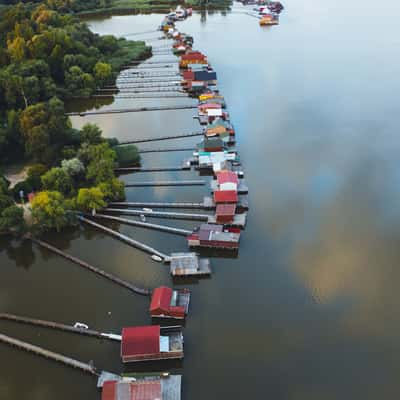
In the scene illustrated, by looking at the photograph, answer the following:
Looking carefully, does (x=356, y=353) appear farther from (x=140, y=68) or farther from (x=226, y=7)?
(x=226, y=7)

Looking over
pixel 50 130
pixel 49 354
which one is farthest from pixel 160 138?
pixel 49 354

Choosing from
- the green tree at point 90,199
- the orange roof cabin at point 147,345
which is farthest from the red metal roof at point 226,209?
the orange roof cabin at point 147,345

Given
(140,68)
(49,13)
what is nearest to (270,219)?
(140,68)

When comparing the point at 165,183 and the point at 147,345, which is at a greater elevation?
the point at 165,183

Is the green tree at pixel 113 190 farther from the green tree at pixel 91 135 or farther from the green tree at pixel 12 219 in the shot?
the green tree at pixel 91 135

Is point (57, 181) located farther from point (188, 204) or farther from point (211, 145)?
point (211, 145)

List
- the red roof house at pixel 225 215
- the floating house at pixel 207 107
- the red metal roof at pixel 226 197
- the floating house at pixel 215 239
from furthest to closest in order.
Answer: the floating house at pixel 207 107 < the red metal roof at pixel 226 197 < the red roof house at pixel 225 215 < the floating house at pixel 215 239
